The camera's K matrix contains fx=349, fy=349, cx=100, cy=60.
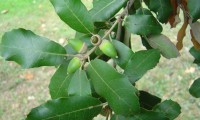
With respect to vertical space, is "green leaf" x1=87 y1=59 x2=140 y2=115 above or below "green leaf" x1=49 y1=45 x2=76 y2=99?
above

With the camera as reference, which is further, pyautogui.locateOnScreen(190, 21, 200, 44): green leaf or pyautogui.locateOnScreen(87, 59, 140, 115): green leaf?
pyautogui.locateOnScreen(190, 21, 200, 44): green leaf

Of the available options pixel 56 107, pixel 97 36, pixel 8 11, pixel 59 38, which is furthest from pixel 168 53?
pixel 8 11

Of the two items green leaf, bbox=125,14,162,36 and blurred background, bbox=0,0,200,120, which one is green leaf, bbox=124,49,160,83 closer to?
green leaf, bbox=125,14,162,36

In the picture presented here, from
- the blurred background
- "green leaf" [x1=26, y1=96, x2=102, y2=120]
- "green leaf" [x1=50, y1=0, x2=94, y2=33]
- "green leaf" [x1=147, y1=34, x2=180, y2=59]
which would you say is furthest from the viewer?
the blurred background

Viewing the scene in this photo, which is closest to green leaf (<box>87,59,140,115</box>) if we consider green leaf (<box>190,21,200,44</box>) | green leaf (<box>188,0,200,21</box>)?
green leaf (<box>188,0,200,21</box>)

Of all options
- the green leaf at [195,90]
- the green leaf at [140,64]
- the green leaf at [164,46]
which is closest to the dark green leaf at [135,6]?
the green leaf at [164,46]

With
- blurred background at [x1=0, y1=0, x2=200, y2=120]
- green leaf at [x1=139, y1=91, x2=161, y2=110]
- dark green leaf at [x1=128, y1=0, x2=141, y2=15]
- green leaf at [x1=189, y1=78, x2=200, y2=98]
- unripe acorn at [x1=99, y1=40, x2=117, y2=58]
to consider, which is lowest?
blurred background at [x1=0, y1=0, x2=200, y2=120]
